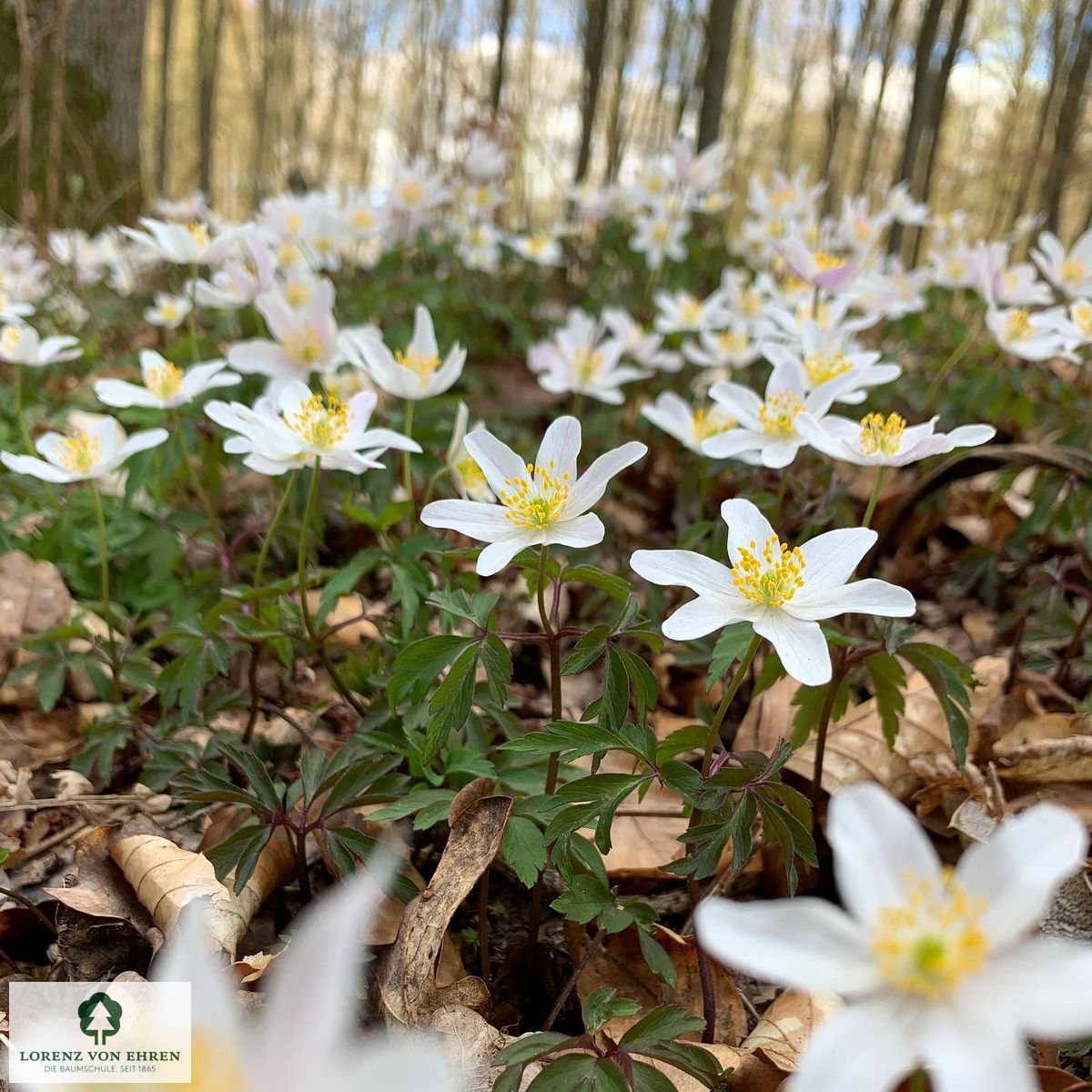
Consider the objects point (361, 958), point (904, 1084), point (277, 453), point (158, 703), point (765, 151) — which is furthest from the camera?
point (765, 151)

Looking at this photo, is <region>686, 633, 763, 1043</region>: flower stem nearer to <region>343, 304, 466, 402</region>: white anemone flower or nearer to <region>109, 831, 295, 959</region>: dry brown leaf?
<region>109, 831, 295, 959</region>: dry brown leaf

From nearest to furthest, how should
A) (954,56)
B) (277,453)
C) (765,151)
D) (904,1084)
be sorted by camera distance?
(904,1084) → (277,453) → (954,56) → (765,151)

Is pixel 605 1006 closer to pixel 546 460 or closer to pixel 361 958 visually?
pixel 361 958

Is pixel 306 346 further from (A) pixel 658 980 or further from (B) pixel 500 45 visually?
(B) pixel 500 45

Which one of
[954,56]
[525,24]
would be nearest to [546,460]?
[954,56]

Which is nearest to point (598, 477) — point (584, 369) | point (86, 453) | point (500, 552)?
point (500, 552)

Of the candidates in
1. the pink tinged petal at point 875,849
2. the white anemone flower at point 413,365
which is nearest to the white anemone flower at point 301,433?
the white anemone flower at point 413,365

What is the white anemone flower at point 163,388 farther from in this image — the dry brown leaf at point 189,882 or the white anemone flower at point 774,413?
the white anemone flower at point 774,413
